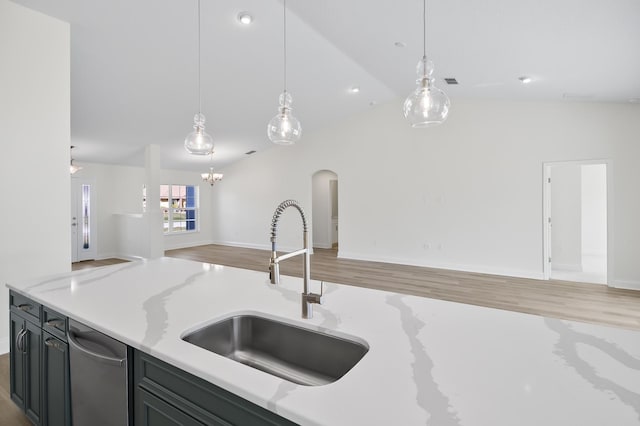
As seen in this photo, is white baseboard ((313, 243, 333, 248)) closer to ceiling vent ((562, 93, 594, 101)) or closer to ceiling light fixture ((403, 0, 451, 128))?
ceiling vent ((562, 93, 594, 101))

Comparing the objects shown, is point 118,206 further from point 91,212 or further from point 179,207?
point 179,207

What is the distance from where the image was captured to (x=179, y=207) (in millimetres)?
9602

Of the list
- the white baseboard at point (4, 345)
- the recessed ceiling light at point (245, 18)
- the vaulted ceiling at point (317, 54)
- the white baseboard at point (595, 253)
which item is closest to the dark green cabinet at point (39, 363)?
the white baseboard at point (4, 345)

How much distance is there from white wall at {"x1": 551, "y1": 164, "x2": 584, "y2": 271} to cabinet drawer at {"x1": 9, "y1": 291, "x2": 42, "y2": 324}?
7.56m

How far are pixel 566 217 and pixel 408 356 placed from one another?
692 cm

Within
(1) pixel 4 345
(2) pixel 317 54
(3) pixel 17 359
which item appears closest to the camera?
(3) pixel 17 359

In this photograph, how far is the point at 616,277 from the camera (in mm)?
5020

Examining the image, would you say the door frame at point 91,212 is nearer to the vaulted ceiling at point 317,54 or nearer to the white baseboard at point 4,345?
the vaulted ceiling at point 317,54

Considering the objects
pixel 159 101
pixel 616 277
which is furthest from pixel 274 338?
pixel 616 277

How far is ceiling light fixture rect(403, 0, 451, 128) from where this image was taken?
6.05 ft

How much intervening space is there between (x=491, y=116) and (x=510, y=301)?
336cm

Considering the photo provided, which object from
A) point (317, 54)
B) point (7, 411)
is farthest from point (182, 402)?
point (317, 54)

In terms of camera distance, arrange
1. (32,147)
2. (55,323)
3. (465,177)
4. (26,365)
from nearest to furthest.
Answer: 1. (55,323)
2. (26,365)
3. (32,147)
4. (465,177)

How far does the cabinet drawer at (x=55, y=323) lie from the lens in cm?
153
